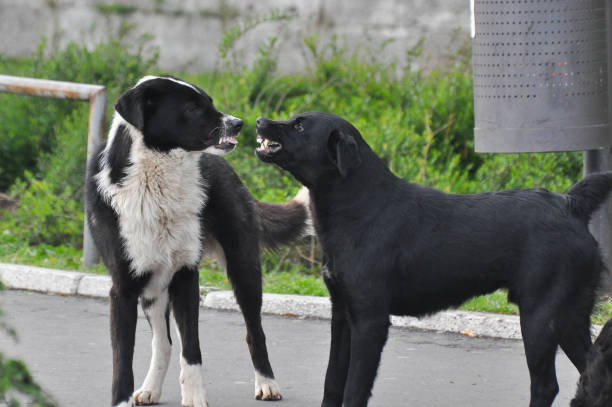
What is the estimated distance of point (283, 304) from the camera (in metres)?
7.25

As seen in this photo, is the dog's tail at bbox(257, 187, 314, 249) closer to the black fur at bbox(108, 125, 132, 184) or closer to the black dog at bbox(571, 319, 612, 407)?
the black fur at bbox(108, 125, 132, 184)

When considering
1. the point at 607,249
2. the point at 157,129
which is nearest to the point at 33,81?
the point at 157,129

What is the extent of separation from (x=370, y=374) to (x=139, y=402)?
142 centimetres

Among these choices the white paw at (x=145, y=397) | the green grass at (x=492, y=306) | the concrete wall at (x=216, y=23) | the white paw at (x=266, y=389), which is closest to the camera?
the white paw at (x=145, y=397)

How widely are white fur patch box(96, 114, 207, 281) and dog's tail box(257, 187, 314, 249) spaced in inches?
35.7

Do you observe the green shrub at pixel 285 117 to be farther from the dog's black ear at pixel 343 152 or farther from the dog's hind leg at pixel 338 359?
the dog's black ear at pixel 343 152

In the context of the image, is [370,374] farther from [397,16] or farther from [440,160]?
[397,16]

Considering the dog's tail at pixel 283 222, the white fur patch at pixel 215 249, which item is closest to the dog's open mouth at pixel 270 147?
the white fur patch at pixel 215 249

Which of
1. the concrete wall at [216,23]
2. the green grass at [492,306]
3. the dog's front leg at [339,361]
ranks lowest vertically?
the green grass at [492,306]

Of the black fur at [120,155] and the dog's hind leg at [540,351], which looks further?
the black fur at [120,155]

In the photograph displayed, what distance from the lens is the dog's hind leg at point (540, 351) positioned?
14.4ft

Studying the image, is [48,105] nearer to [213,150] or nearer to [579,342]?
[213,150]

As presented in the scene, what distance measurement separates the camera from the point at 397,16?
49.3 feet

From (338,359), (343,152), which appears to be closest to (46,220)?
(338,359)
